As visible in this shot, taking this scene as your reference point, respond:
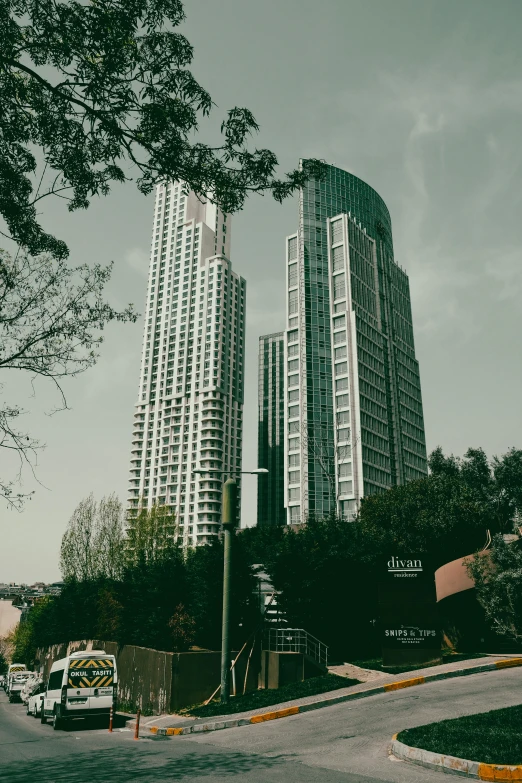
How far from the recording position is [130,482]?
16338cm

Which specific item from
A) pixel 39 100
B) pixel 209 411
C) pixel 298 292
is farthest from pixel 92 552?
pixel 209 411

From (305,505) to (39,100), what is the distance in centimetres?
9968

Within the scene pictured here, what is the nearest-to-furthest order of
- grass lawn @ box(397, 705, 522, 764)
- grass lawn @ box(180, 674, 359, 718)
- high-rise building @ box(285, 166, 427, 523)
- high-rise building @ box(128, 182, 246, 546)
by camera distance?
grass lawn @ box(397, 705, 522, 764) → grass lawn @ box(180, 674, 359, 718) → high-rise building @ box(285, 166, 427, 523) → high-rise building @ box(128, 182, 246, 546)

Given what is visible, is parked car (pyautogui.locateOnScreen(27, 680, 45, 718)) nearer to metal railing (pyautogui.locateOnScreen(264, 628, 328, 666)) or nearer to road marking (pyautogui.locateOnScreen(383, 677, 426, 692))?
metal railing (pyautogui.locateOnScreen(264, 628, 328, 666))

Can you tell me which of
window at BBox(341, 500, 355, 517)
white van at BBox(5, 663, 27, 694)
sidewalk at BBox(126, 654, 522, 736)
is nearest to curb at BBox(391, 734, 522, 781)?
sidewalk at BBox(126, 654, 522, 736)

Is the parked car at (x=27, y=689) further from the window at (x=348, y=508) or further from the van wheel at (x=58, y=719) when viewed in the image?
the window at (x=348, y=508)

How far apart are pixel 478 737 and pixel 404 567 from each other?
46.7 ft

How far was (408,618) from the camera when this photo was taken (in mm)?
24469

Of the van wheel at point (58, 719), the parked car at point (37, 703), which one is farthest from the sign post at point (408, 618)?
the parked car at point (37, 703)

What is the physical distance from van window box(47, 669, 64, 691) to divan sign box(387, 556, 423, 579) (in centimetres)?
1423

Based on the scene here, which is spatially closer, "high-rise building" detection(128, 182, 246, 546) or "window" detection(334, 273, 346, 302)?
"window" detection(334, 273, 346, 302)

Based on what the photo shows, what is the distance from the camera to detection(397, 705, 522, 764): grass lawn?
980 centimetres

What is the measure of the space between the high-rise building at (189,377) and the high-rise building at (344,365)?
44275 mm

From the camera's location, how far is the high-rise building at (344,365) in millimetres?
108681
